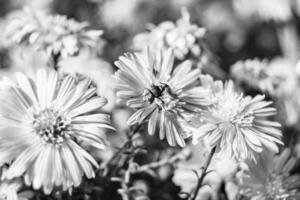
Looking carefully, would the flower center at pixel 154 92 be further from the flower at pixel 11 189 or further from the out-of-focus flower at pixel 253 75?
the out-of-focus flower at pixel 253 75

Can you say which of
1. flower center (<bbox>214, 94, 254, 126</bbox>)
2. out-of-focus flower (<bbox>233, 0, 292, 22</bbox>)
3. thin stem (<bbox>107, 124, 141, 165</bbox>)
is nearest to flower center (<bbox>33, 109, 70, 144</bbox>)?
thin stem (<bbox>107, 124, 141, 165</bbox>)

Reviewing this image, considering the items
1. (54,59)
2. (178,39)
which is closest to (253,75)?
(178,39)

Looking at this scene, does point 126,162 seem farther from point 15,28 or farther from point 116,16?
point 116,16

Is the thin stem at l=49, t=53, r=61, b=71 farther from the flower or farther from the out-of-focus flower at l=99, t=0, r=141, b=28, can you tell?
the out-of-focus flower at l=99, t=0, r=141, b=28

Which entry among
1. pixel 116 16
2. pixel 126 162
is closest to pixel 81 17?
pixel 116 16

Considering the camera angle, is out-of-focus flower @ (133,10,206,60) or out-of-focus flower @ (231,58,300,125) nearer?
out-of-focus flower @ (133,10,206,60)

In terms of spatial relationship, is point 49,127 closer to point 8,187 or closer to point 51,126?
point 51,126

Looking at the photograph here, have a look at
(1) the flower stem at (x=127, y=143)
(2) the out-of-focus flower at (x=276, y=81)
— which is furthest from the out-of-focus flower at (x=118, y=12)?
(1) the flower stem at (x=127, y=143)
